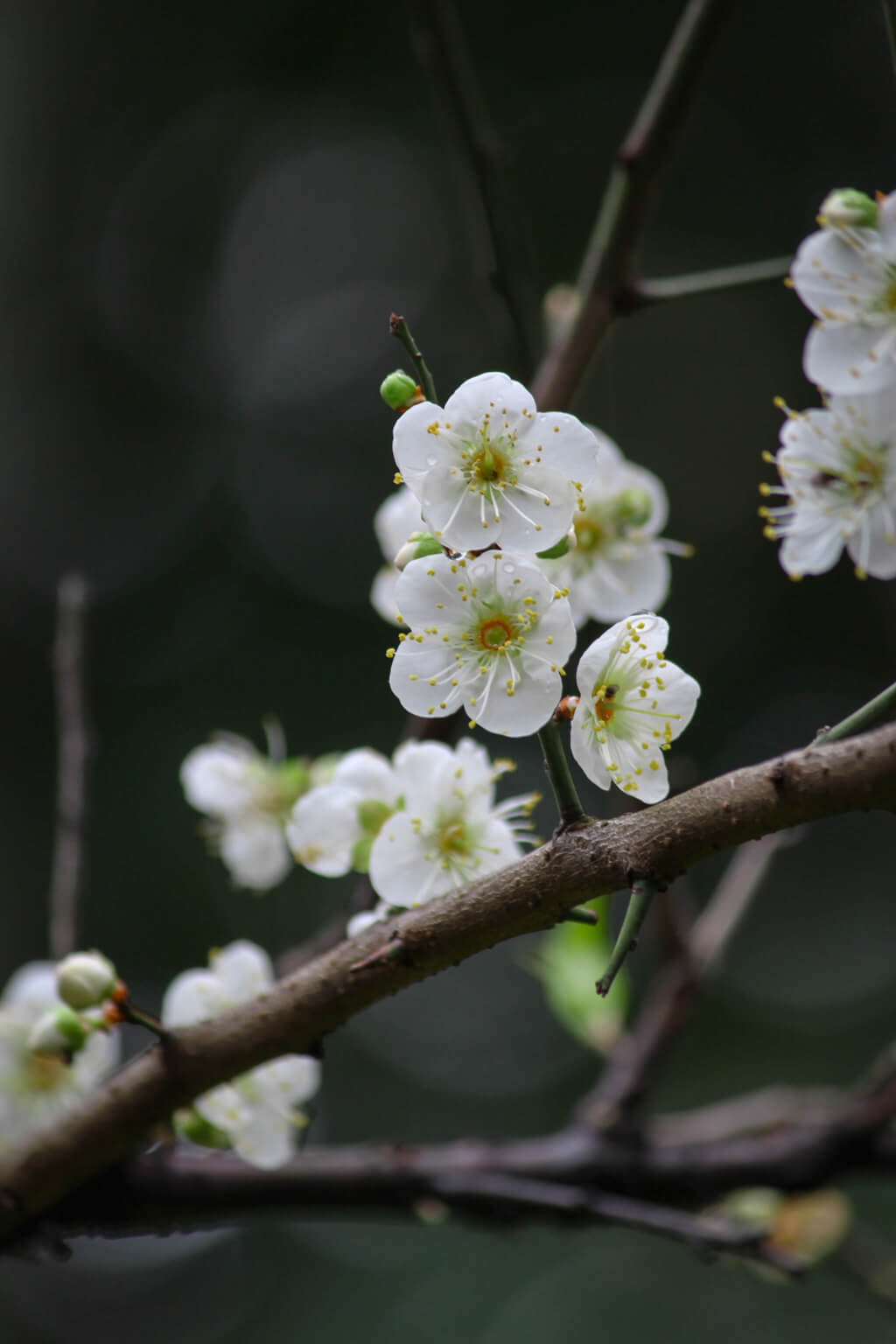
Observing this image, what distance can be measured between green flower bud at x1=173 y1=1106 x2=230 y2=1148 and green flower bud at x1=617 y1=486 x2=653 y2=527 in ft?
1.96

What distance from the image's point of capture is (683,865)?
1.69 feet

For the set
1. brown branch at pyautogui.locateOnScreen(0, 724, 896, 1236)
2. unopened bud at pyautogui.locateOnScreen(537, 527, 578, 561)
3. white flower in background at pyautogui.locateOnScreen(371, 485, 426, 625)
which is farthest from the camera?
white flower in background at pyautogui.locateOnScreen(371, 485, 426, 625)

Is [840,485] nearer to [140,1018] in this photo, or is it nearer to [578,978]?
[140,1018]

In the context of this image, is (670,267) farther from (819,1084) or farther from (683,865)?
(683,865)

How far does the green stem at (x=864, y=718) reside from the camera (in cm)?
51

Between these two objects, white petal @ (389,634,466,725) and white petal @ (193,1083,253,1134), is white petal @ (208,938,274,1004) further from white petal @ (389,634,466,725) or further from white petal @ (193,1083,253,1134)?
white petal @ (389,634,466,725)

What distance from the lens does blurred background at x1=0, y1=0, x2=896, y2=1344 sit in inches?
157

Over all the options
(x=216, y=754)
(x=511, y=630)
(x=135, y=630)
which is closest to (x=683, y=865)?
(x=511, y=630)

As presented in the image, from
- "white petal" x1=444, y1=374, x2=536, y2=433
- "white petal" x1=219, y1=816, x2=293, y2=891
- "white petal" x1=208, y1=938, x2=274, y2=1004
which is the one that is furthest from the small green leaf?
"white petal" x1=444, y1=374, x2=536, y2=433

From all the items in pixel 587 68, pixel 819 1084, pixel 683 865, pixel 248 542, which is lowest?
pixel 819 1084

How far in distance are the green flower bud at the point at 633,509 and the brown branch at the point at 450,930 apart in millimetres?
452

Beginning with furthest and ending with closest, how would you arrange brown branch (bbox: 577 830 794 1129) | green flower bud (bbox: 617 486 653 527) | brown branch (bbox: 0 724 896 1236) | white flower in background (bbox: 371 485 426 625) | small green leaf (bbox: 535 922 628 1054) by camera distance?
small green leaf (bbox: 535 922 628 1054) < brown branch (bbox: 577 830 794 1129) < green flower bud (bbox: 617 486 653 527) < white flower in background (bbox: 371 485 426 625) < brown branch (bbox: 0 724 896 1236)

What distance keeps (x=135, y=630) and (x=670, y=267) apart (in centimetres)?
257

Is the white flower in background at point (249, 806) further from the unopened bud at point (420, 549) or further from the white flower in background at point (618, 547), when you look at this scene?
the unopened bud at point (420, 549)
